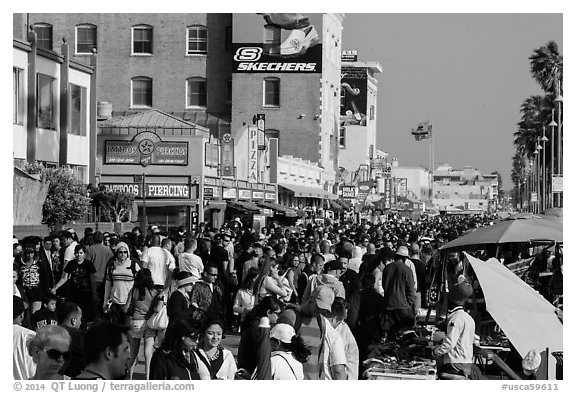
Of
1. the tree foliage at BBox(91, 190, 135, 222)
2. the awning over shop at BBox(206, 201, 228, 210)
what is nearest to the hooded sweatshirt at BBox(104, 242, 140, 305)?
the tree foliage at BBox(91, 190, 135, 222)

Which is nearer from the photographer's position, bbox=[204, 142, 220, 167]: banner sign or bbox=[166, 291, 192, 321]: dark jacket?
bbox=[166, 291, 192, 321]: dark jacket

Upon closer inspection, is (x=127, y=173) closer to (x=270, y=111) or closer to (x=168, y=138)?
(x=168, y=138)

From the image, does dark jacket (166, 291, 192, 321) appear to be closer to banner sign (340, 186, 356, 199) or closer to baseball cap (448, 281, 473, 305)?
baseball cap (448, 281, 473, 305)

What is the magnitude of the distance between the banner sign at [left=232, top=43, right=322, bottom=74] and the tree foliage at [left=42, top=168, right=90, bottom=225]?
3730 centimetres

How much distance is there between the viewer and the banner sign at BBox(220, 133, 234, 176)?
4353cm

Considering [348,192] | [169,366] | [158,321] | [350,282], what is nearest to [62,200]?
[350,282]

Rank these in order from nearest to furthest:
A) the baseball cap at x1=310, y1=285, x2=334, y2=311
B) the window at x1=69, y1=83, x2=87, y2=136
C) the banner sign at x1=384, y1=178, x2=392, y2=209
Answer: the baseball cap at x1=310, y1=285, x2=334, y2=311, the window at x1=69, y1=83, x2=87, y2=136, the banner sign at x1=384, y1=178, x2=392, y2=209

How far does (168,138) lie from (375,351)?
29863 mm

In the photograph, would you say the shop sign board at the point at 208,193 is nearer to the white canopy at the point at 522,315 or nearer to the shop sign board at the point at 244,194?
the shop sign board at the point at 244,194

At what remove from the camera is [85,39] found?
64.9m

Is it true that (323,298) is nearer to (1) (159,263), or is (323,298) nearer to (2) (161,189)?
(1) (159,263)

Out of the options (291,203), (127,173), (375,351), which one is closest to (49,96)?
(127,173)

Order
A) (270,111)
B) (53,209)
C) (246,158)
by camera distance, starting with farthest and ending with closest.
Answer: (270,111)
(246,158)
(53,209)

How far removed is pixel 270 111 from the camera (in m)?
65.7
